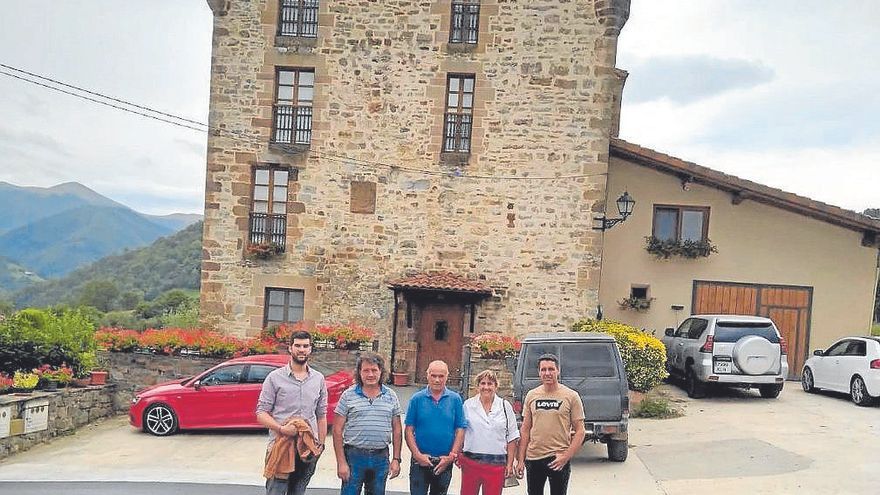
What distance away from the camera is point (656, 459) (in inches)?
374

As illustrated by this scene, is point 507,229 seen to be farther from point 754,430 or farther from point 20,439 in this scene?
point 20,439

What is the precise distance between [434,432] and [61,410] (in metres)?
8.53

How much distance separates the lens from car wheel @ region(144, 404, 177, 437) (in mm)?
11203

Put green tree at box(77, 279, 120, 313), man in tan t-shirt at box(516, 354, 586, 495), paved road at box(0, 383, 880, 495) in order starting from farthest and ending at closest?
green tree at box(77, 279, 120, 313), paved road at box(0, 383, 880, 495), man in tan t-shirt at box(516, 354, 586, 495)

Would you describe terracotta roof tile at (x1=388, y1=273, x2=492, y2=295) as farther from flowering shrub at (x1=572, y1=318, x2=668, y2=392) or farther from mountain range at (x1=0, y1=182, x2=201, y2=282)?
mountain range at (x1=0, y1=182, x2=201, y2=282)

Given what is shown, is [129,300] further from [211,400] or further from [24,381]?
[211,400]

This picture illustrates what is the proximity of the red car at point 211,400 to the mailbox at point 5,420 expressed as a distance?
1.76m

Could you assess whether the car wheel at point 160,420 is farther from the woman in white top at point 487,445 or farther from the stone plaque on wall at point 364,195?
the woman in white top at point 487,445

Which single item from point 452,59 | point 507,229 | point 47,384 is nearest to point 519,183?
point 507,229

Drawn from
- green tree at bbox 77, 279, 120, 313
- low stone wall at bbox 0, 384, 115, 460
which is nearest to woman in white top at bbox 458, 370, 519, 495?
low stone wall at bbox 0, 384, 115, 460

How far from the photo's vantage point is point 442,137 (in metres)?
15.8

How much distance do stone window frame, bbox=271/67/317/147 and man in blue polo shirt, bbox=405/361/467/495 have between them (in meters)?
11.4

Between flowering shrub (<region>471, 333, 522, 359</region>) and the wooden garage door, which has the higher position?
the wooden garage door

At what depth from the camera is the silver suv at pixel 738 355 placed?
1270 centimetres
